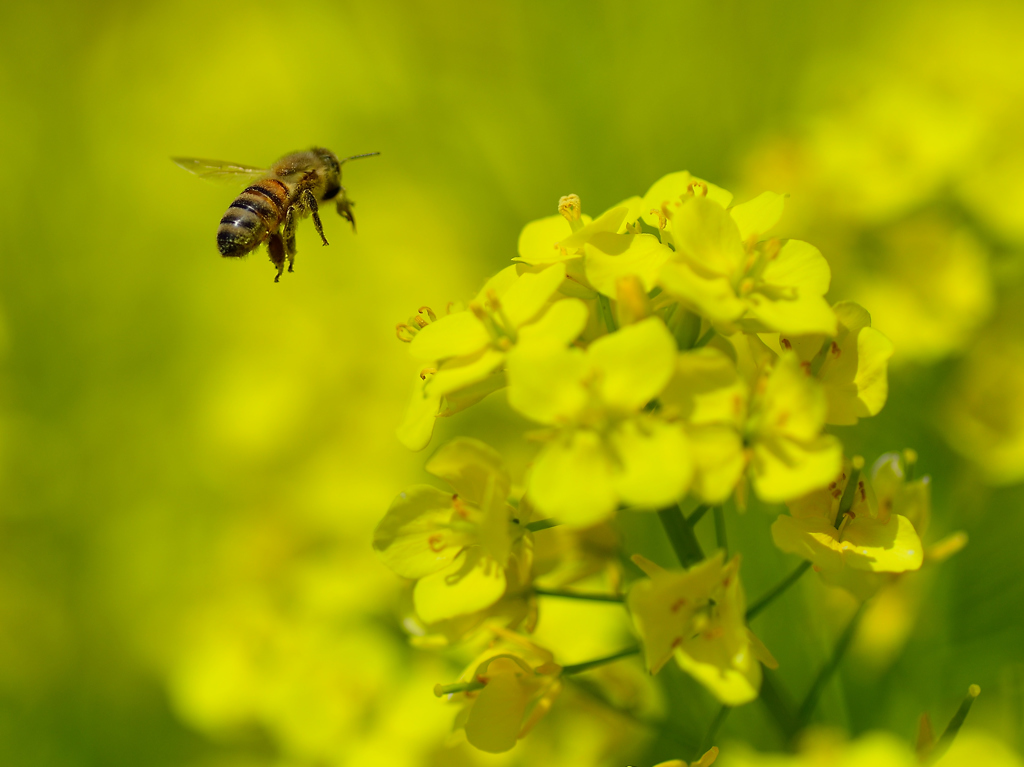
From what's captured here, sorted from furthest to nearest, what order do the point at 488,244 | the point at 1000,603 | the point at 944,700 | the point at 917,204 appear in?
the point at 488,244
the point at 917,204
the point at 1000,603
the point at 944,700

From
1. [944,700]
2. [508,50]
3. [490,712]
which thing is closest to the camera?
[490,712]

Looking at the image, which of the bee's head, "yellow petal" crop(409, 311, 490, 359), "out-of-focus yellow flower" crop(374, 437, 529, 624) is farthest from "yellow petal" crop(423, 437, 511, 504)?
the bee's head

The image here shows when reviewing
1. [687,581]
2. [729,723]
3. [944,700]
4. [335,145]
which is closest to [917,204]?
[944,700]

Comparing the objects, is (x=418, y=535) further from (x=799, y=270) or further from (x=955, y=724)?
(x=955, y=724)

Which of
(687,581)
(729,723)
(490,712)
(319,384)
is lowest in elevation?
(729,723)

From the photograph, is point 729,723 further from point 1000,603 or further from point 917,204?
point 917,204

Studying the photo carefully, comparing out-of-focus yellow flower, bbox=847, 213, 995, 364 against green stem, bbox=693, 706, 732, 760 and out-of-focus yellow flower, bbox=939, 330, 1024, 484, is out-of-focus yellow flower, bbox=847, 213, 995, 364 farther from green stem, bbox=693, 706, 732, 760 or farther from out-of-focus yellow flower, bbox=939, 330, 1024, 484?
green stem, bbox=693, 706, 732, 760
